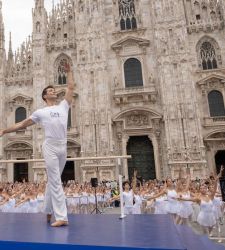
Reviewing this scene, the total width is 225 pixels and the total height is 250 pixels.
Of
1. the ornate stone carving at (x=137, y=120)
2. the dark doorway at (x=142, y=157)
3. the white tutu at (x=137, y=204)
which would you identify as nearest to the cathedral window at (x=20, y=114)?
the ornate stone carving at (x=137, y=120)

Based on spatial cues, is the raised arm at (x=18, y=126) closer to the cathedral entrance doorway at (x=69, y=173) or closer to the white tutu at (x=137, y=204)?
the white tutu at (x=137, y=204)

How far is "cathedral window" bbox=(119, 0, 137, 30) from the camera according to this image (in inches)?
932

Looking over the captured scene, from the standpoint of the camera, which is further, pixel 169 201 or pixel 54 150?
pixel 169 201

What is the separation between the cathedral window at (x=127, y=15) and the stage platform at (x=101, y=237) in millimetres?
22373

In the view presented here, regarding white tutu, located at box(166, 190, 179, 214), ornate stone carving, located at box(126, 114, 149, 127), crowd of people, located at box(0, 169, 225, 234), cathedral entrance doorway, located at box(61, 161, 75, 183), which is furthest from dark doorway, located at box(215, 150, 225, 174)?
white tutu, located at box(166, 190, 179, 214)

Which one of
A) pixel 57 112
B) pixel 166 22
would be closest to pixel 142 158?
pixel 166 22

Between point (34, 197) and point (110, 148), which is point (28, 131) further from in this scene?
point (34, 197)

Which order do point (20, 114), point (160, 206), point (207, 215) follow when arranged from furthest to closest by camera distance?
point (20, 114) → point (160, 206) → point (207, 215)

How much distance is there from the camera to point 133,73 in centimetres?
2281

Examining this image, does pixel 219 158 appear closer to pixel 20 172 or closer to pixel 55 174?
pixel 20 172

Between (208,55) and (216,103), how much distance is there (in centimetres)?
412

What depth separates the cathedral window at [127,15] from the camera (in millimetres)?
23677

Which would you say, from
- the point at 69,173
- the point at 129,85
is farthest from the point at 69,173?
the point at 129,85

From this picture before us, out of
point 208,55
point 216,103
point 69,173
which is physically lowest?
point 69,173
